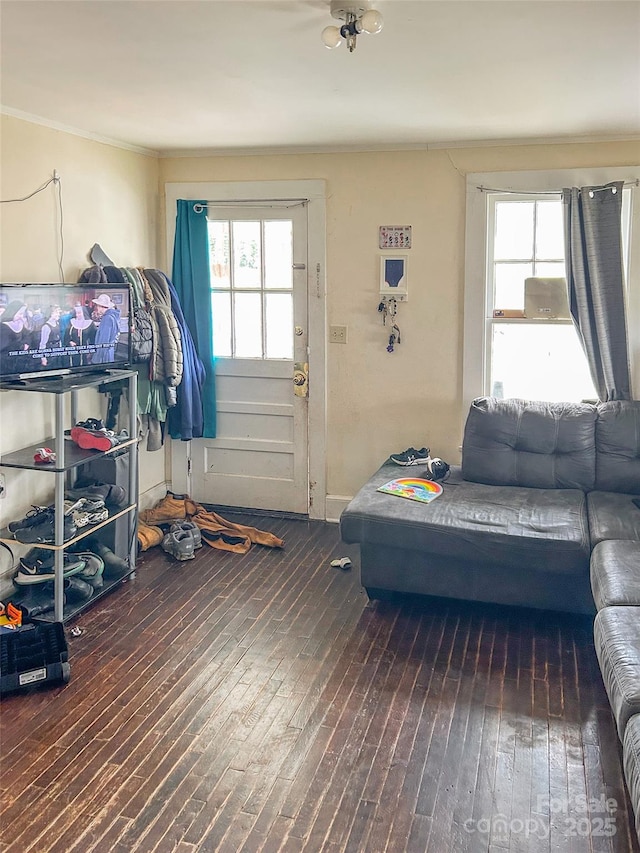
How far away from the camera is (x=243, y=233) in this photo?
4945 mm

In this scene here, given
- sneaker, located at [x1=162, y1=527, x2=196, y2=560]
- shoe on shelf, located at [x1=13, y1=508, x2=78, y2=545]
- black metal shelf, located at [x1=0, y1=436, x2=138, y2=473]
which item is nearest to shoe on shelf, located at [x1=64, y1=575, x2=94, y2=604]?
shoe on shelf, located at [x1=13, y1=508, x2=78, y2=545]

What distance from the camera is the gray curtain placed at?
13.8 feet

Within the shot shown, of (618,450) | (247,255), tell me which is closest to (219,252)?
(247,255)

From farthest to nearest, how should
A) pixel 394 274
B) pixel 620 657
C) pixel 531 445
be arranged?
pixel 394 274 → pixel 531 445 → pixel 620 657

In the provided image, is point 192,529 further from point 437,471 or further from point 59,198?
point 59,198

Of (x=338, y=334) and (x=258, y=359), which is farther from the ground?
(x=338, y=334)

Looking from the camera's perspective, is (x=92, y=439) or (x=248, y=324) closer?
(x=92, y=439)

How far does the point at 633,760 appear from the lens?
2.12 metres

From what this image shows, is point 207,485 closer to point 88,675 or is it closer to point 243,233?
point 243,233

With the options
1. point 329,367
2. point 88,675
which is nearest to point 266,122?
point 329,367

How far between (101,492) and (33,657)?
3.42 ft

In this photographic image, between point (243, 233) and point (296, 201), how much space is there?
401mm

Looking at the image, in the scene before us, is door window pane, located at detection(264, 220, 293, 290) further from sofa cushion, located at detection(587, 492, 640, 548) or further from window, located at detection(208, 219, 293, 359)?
sofa cushion, located at detection(587, 492, 640, 548)

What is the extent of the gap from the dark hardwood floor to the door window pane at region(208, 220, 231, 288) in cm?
204
